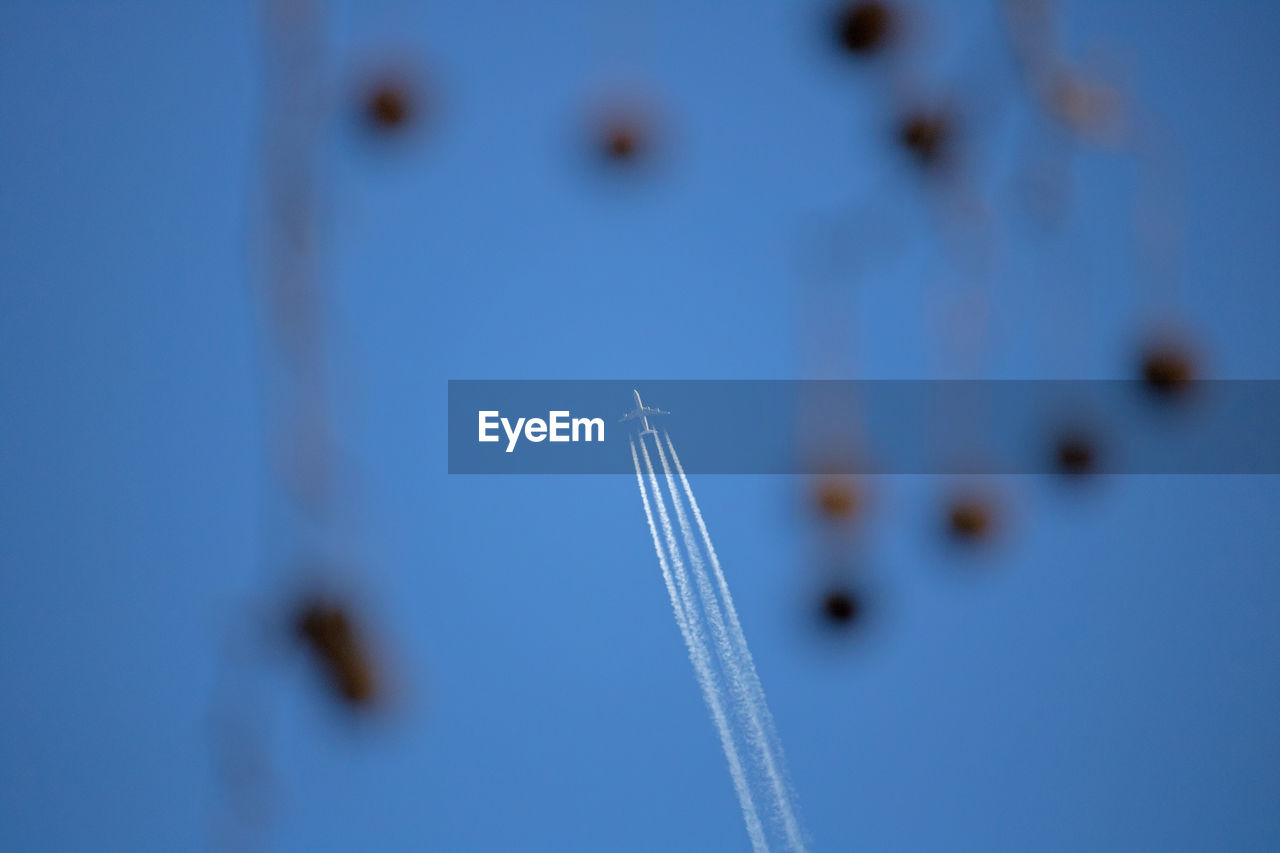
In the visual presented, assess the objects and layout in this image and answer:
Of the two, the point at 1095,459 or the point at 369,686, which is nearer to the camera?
the point at 369,686

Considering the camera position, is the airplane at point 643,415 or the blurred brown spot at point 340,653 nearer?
the blurred brown spot at point 340,653

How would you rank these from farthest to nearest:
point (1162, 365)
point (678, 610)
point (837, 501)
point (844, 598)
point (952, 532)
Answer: point (678, 610) < point (844, 598) < point (952, 532) < point (837, 501) < point (1162, 365)

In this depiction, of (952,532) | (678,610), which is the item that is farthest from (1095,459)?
(678,610)

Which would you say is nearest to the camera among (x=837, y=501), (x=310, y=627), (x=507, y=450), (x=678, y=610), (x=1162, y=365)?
(x=310, y=627)

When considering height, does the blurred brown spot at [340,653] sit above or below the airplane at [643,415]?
below

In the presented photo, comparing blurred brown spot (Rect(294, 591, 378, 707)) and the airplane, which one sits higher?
the airplane

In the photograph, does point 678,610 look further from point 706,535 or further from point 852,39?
point 852,39

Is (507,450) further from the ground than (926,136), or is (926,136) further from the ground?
(507,450)

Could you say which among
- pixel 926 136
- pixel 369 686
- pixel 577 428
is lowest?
pixel 369 686

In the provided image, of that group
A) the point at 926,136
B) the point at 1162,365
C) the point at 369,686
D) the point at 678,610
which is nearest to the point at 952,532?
the point at 1162,365

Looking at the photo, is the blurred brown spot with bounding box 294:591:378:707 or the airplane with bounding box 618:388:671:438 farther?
the airplane with bounding box 618:388:671:438

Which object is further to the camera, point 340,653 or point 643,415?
point 643,415
